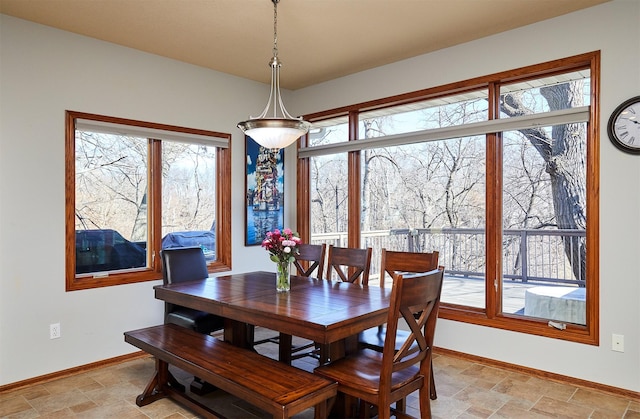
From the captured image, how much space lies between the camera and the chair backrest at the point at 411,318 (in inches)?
77.7

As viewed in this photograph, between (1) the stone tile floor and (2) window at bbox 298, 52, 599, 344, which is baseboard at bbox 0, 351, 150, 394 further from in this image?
(2) window at bbox 298, 52, 599, 344

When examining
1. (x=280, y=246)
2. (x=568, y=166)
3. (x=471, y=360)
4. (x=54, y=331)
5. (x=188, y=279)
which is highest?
(x=568, y=166)

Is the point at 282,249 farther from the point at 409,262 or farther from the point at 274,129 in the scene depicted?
the point at 409,262

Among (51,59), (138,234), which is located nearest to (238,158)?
(138,234)

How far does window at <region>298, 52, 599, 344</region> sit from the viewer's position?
3.21m

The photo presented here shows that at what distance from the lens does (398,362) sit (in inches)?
81.9

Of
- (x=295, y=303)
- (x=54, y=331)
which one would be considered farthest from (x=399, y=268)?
(x=54, y=331)

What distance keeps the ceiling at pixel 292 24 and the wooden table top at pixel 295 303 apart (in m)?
2.04

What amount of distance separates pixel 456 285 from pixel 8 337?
370 cm

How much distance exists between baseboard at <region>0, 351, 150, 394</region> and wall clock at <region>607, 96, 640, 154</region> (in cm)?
424

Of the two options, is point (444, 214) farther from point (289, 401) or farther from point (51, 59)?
point (51, 59)

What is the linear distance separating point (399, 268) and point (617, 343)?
1.59 metres

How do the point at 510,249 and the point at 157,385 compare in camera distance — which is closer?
the point at 157,385

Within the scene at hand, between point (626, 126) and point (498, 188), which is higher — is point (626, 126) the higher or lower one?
Result: the higher one
